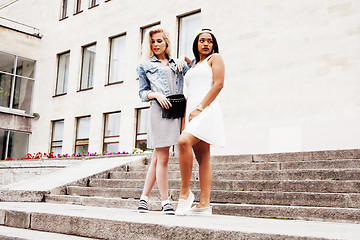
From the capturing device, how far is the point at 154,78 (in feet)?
15.2

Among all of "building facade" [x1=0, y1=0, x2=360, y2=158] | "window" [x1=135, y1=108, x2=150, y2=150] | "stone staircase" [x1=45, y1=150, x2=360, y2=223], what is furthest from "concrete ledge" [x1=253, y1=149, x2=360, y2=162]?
"window" [x1=135, y1=108, x2=150, y2=150]

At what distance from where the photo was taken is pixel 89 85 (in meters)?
18.7

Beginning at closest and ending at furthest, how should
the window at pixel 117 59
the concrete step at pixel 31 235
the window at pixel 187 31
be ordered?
the concrete step at pixel 31 235 → the window at pixel 187 31 → the window at pixel 117 59

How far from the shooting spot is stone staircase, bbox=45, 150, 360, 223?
475cm

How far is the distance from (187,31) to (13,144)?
32.4ft

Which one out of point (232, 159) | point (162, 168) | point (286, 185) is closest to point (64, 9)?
point (232, 159)

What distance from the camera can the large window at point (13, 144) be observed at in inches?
774

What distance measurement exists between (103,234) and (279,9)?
34.6 feet

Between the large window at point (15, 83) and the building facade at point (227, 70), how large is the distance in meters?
0.26

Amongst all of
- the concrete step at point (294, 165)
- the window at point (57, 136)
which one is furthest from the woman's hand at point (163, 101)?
the window at point (57, 136)

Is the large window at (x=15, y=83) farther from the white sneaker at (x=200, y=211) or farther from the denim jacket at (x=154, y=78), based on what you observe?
the white sneaker at (x=200, y=211)

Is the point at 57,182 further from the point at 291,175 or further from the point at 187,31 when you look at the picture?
the point at 187,31

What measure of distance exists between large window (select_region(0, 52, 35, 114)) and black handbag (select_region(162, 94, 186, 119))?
1728 centimetres

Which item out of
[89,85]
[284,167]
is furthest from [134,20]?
[284,167]
